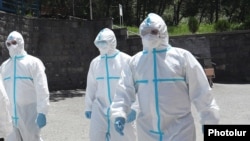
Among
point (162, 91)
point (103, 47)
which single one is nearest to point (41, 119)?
point (103, 47)

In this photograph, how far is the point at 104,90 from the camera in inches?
215

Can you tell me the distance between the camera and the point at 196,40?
55.0 feet

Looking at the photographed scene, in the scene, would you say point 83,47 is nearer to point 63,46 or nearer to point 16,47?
point 63,46

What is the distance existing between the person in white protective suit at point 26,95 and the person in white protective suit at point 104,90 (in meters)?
0.55

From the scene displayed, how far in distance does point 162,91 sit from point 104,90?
163 centimetres

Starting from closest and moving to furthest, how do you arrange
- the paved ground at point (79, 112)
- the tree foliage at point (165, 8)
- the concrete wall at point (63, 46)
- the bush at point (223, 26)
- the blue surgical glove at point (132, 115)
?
the blue surgical glove at point (132, 115)
the paved ground at point (79, 112)
the concrete wall at point (63, 46)
the bush at point (223, 26)
the tree foliage at point (165, 8)

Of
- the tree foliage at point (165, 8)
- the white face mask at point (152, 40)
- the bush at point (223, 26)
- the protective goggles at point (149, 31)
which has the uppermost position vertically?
the tree foliage at point (165, 8)

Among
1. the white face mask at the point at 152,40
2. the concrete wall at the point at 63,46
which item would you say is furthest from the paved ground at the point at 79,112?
the white face mask at the point at 152,40

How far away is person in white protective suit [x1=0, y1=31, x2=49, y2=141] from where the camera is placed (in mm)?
5449

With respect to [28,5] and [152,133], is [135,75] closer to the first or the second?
[152,133]

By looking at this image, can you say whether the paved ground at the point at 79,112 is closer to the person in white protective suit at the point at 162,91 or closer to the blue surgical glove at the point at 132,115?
the blue surgical glove at the point at 132,115

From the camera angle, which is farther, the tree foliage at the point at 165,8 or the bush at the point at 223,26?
the tree foliage at the point at 165,8

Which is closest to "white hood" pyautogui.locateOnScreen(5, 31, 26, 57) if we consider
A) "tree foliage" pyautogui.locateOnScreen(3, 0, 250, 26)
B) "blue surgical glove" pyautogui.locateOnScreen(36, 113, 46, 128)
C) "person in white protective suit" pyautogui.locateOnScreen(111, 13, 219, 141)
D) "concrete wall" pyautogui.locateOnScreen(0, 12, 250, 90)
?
"blue surgical glove" pyautogui.locateOnScreen(36, 113, 46, 128)

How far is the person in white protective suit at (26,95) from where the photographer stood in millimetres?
5449
